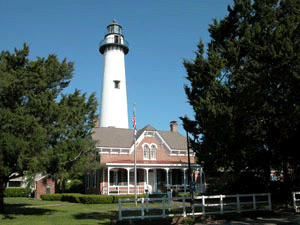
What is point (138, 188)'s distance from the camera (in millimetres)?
35188

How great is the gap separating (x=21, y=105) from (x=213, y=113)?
12109mm

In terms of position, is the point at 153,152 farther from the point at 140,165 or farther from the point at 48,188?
the point at 48,188

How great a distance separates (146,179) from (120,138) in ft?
19.9

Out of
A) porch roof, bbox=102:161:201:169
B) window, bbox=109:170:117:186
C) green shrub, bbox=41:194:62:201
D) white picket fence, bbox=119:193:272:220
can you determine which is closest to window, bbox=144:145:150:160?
porch roof, bbox=102:161:201:169

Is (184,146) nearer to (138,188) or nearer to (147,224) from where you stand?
(138,188)

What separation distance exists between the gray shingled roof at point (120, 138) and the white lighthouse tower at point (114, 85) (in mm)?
3852

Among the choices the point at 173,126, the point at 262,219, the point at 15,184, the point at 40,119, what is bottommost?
the point at 15,184

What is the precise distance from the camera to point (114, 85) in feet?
148

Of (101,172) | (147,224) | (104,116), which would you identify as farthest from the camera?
(104,116)

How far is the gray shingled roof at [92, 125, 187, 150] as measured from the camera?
36878 millimetres

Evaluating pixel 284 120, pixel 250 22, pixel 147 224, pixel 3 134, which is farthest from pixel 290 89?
pixel 3 134

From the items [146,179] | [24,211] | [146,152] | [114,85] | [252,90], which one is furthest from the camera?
[114,85]

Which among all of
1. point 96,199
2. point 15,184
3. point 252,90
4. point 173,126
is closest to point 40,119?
point 96,199

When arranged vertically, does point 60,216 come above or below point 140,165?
below
